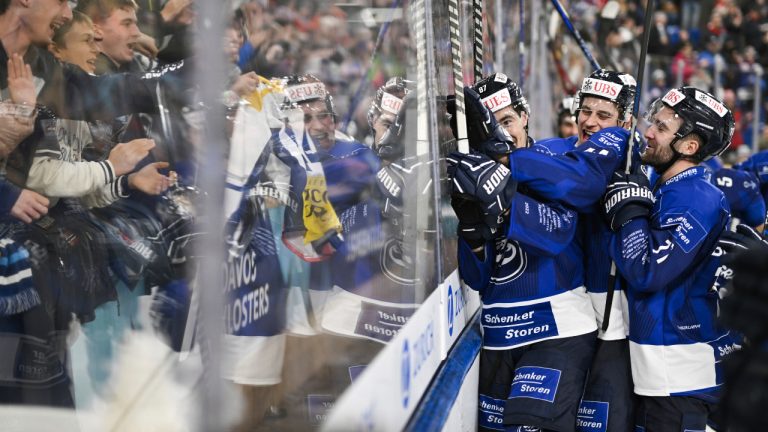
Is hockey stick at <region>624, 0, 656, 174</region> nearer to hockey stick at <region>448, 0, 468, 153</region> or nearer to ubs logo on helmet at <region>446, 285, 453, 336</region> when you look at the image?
hockey stick at <region>448, 0, 468, 153</region>

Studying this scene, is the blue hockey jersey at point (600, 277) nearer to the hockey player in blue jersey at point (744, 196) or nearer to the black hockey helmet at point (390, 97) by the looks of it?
the black hockey helmet at point (390, 97)

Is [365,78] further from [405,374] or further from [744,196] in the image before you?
[744,196]

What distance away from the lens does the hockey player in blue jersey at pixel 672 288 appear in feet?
8.07

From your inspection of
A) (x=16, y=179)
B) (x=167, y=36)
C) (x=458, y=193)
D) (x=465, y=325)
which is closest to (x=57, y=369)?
(x=16, y=179)

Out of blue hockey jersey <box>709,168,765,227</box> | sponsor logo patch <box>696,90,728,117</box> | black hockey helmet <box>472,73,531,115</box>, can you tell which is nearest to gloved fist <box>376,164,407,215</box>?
black hockey helmet <box>472,73,531,115</box>

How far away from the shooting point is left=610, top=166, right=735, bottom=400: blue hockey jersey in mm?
2523

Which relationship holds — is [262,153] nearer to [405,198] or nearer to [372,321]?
[372,321]

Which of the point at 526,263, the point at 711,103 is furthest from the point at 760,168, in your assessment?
the point at 526,263

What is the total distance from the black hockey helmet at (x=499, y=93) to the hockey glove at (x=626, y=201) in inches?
16.6

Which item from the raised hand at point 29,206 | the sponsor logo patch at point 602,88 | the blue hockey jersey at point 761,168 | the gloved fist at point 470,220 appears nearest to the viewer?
the raised hand at point 29,206

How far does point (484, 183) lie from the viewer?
2.20 meters

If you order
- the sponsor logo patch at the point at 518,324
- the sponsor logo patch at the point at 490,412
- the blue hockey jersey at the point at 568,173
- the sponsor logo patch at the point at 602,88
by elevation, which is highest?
the sponsor logo patch at the point at 602,88

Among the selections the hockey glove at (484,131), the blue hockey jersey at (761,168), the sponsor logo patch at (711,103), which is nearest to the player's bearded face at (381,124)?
the hockey glove at (484,131)

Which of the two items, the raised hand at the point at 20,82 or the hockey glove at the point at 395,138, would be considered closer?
the raised hand at the point at 20,82
